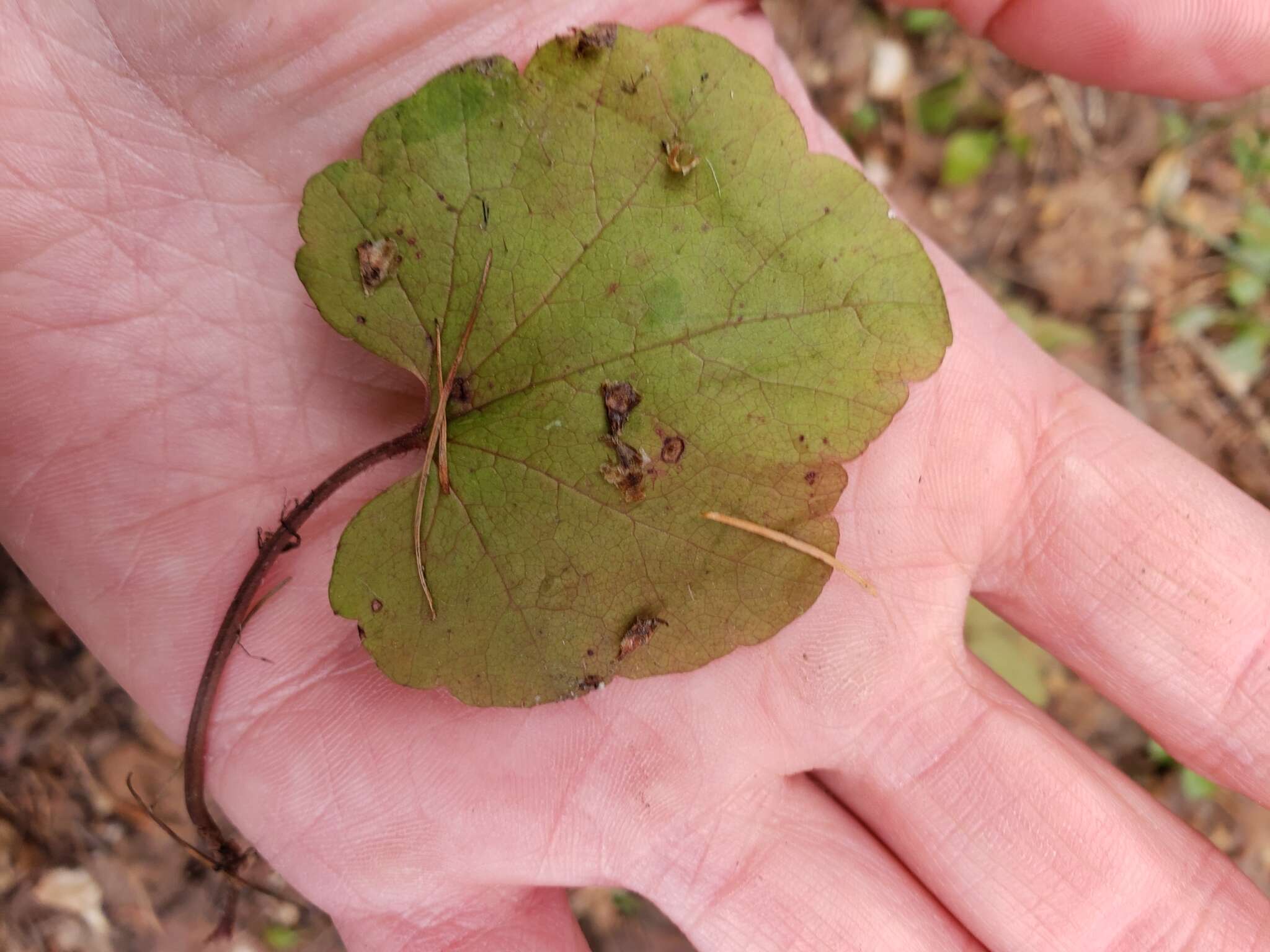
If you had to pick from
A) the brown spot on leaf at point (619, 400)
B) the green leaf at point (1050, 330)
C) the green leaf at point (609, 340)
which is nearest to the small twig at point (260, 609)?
the green leaf at point (609, 340)

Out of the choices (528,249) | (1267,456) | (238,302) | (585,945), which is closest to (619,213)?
(528,249)

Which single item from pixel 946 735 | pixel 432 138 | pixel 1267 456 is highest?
pixel 432 138

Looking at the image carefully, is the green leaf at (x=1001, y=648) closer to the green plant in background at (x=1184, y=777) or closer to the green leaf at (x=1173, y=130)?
the green plant in background at (x=1184, y=777)

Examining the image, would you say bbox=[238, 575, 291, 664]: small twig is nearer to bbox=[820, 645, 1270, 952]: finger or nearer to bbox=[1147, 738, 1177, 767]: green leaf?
bbox=[820, 645, 1270, 952]: finger

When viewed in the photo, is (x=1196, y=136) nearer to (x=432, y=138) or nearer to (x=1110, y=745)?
(x=1110, y=745)

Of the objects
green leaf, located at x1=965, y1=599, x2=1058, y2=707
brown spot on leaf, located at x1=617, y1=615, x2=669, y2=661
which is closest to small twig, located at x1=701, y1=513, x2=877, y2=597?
A: brown spot on leaf, located at x1=617, y1=615, x2=669, y2=661

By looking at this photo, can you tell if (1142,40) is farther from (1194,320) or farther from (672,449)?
(1194,320)
